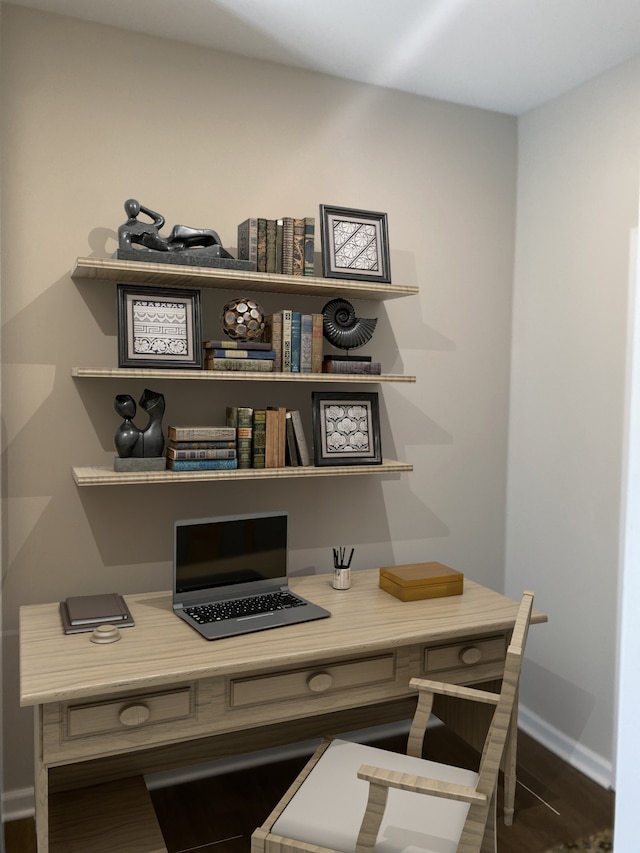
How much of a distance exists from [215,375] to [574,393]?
58.3 inches

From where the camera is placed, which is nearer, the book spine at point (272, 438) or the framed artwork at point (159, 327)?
the framed artwork at point (159, 327)

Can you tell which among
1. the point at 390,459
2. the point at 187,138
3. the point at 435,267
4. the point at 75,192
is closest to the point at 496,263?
the point at 435,267

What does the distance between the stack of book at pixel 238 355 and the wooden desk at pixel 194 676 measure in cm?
82

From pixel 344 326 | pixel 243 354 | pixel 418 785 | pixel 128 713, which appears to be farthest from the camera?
pixel 344 326

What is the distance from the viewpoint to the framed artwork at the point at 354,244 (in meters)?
2.45

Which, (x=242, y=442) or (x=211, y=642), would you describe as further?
(x=242, y=442)

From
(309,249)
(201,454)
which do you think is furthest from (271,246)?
(201,454)

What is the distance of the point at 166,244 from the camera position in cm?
224

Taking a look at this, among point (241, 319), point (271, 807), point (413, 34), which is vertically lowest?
point (271, 807)

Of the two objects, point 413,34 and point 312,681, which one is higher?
point 413,34

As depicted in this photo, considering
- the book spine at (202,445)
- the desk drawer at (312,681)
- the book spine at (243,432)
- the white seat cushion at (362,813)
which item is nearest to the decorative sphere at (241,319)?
the book spine at (243,432)

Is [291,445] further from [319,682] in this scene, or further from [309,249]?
[319,682]

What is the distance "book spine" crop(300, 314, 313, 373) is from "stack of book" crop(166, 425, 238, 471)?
35 centimetres

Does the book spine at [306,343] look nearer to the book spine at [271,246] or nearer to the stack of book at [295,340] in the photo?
the stack of book at [295,340]
